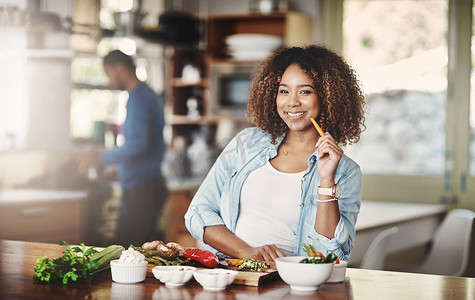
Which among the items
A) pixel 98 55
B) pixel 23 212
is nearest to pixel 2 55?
pixel 98 55

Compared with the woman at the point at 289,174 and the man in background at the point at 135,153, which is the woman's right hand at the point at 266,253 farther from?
the man in background at the point at 135,153

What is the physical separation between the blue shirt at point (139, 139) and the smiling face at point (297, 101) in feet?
7.28

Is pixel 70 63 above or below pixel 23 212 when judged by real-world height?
above

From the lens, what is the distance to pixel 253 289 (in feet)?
5.28

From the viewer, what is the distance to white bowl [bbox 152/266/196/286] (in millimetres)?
1610

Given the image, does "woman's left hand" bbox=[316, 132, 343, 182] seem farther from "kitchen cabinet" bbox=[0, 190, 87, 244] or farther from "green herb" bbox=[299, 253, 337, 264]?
"kitchen cabinet" bbox=[0, 190, 87, 244]

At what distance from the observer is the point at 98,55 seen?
13.8 feet

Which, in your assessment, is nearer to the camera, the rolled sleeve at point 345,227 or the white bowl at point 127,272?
the white bowl at point 127,272

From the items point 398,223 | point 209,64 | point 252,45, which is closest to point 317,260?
point 398,223

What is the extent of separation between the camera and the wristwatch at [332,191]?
1.99m

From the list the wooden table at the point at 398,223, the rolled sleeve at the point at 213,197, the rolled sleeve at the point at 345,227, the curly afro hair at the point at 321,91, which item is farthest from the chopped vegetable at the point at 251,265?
the wooden table at the point at 398,223

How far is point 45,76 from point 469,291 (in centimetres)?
295

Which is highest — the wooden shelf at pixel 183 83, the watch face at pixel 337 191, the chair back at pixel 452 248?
the wooden shelf at pixel 183 83

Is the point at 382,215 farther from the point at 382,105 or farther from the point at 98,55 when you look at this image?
the point at 98,55
